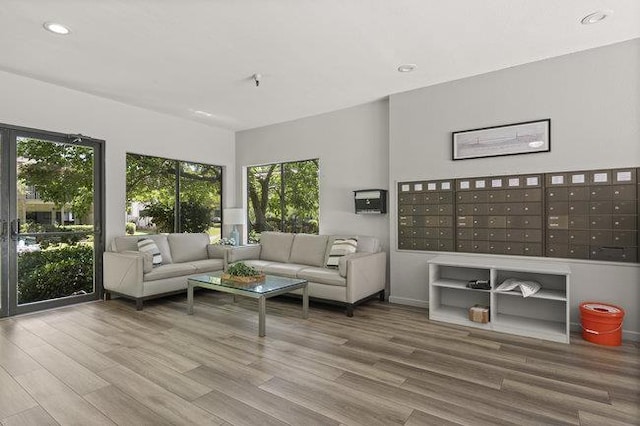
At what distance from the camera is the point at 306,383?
2.37m

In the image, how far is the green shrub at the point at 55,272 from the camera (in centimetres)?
405

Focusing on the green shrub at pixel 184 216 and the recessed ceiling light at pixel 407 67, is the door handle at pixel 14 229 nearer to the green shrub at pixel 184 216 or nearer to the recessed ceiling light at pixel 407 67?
the green shrub at pixel 184 216

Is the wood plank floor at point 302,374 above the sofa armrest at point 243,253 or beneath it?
beneath

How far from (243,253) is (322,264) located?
1.27 metres

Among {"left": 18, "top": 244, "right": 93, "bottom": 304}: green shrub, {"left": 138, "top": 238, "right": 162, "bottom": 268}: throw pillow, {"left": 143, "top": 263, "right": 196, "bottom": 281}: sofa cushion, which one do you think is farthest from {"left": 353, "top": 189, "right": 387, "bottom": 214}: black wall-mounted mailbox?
{"left": 18, "top": 244, "right": 93, "bottom": 304}: green shrub

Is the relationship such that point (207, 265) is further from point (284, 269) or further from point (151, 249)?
point (284, 269)

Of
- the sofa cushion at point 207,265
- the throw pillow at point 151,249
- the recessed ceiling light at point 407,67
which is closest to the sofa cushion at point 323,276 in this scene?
the sofa cushion at point 207,265

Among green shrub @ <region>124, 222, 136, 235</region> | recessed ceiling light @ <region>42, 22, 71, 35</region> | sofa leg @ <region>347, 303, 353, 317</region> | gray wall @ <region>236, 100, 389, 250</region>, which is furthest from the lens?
green shrub @ <region>124, 222, 136, 235</region>

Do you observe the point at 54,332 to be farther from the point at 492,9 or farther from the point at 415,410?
the point at 492,9

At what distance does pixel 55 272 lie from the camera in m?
4.30

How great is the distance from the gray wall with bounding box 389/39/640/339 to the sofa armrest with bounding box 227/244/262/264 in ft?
7.55

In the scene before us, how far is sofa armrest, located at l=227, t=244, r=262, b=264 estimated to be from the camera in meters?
5.16

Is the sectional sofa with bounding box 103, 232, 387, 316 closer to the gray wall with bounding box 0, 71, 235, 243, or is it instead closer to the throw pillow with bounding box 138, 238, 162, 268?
the throw pillow with bounding box 138, 238, 162, 268

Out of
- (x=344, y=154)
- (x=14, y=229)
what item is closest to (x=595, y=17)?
(x=344, y=154)
